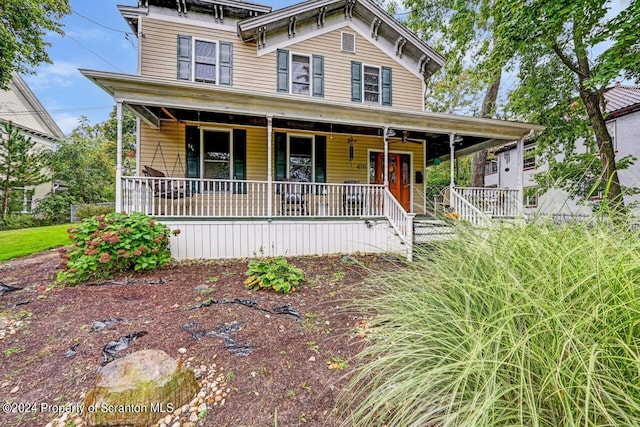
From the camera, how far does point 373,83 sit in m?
9.68

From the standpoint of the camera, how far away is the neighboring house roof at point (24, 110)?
16.7 m

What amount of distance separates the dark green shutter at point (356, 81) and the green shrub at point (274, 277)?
6.88 m

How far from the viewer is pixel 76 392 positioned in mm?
2191

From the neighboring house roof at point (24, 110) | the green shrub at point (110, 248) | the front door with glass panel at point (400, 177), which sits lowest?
the green shrub at point (110, 248)

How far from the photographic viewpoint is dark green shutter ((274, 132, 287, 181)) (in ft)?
27.7

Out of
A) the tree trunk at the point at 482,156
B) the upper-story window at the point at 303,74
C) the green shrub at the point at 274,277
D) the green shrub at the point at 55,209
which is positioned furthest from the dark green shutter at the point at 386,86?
the green shrub at the point at 55,209

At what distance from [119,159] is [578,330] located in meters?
6.82

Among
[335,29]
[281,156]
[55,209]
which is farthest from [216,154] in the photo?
[55,209]

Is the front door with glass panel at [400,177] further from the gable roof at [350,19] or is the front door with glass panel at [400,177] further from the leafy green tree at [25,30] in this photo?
the leafy green tree at [25,30]

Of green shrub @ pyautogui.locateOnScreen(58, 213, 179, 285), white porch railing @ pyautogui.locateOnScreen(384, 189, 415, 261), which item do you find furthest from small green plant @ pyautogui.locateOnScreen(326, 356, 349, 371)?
white porch railing @ pyautogui.locateOnScreen(384, 189, 415, 261)

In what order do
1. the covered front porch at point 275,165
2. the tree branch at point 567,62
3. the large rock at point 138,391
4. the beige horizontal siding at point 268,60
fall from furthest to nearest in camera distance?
the tree branch at point 567,62 → the beige horizontal siding at point 268,60 → the covered front porch at point 275,165 → the large rock at point 138,391

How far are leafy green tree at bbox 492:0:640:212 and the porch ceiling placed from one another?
2137 mm

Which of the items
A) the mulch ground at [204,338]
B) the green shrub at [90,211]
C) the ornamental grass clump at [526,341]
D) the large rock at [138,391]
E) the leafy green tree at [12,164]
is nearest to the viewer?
the ornamental grass clump at [526,341]

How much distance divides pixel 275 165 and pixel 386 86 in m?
4.70
